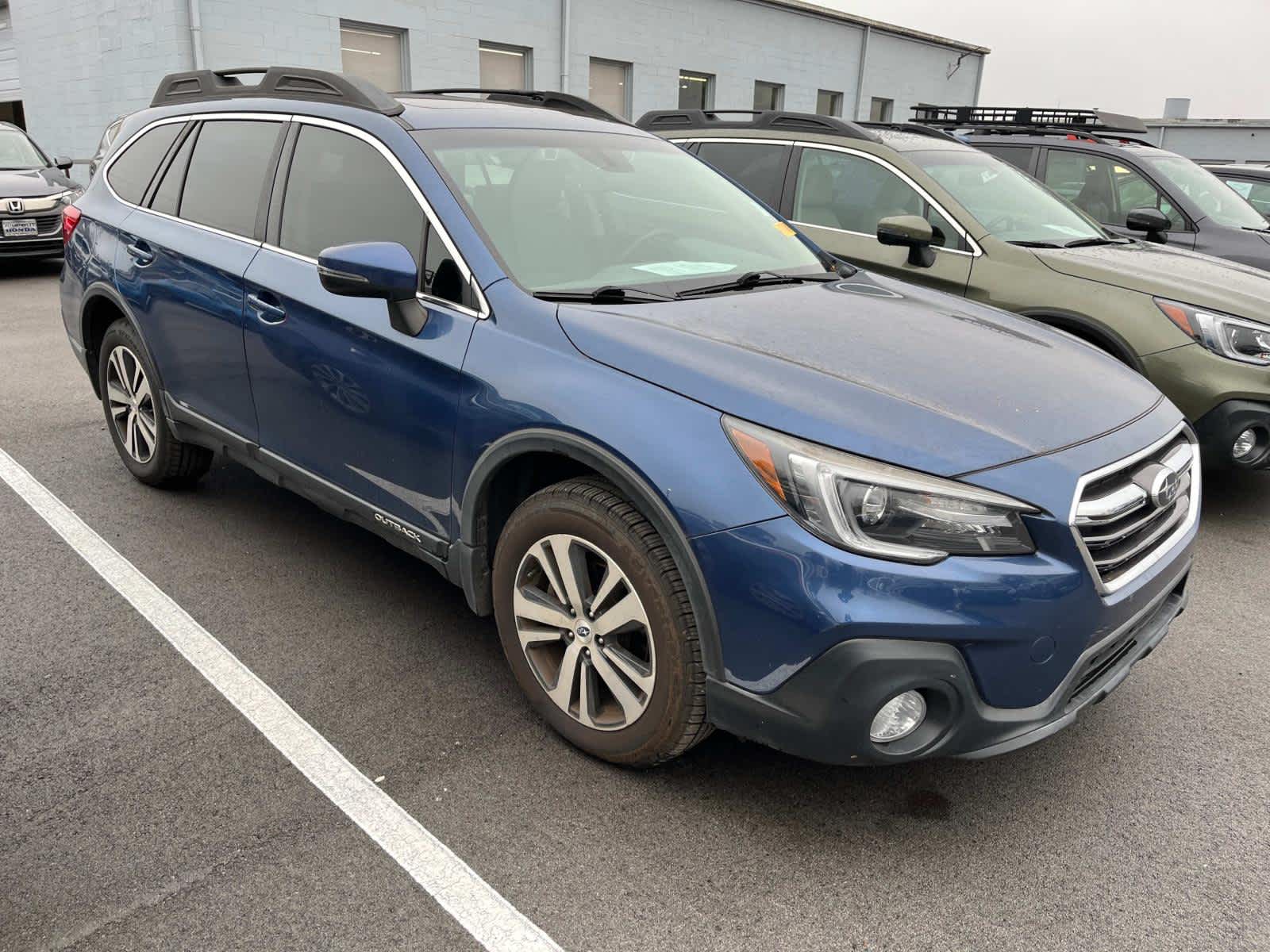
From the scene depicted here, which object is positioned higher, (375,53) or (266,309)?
(375,53)

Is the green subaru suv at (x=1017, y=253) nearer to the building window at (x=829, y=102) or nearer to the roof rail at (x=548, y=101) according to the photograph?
the roof rail at (x=548, y=101)

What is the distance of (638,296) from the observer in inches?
113

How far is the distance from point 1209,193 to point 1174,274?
140 inches

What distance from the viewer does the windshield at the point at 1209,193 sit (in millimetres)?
7445

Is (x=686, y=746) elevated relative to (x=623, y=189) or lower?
lower

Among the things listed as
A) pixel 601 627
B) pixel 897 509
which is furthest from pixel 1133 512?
pixel 601 627

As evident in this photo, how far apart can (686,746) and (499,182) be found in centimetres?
182

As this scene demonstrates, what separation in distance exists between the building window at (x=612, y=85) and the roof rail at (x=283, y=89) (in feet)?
45.0


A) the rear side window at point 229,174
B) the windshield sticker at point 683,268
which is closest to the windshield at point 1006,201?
the windshield sticker at point 683,268

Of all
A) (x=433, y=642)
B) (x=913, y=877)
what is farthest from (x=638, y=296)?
(x=913, y=877)

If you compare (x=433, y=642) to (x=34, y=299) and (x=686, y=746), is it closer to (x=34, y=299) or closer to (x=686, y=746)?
(x=686, y=746)

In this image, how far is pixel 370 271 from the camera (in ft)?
9.20

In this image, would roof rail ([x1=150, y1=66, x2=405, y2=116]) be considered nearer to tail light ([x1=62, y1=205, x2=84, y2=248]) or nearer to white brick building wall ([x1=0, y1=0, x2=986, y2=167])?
tail light ([x1=62, y1=205, x2=84, y2=248])

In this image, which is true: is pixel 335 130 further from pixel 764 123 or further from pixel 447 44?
pixel 447 44
